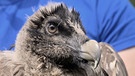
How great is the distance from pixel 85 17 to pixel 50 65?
0.73 meters

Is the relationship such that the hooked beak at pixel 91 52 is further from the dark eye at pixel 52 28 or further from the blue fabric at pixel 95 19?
the blue fabric at pixel 95 19

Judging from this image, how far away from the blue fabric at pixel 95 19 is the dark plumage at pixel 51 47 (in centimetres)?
46

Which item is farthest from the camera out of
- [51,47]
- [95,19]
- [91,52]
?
[95,19]

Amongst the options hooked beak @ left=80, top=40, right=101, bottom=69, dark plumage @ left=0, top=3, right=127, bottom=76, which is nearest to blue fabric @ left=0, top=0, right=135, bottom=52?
dark plumage @ left=0, top=3, right=127, bottom=76

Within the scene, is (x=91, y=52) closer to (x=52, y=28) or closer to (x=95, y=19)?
(x=52, y=28)

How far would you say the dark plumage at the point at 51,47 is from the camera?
11.3 feet

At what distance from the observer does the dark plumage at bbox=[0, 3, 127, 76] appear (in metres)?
3.46

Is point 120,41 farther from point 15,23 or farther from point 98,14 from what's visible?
point 15,23

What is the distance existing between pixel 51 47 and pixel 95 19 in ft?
2.29

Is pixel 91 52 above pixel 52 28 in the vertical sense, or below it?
below

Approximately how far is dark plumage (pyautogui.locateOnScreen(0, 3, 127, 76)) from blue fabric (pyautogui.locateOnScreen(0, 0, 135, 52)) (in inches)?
18.2

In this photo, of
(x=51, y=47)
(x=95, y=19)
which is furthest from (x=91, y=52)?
(x=95, y=19)

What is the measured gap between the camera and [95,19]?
408cm

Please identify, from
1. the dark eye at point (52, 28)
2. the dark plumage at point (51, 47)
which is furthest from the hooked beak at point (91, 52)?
the dark eye at point (52, 28)
